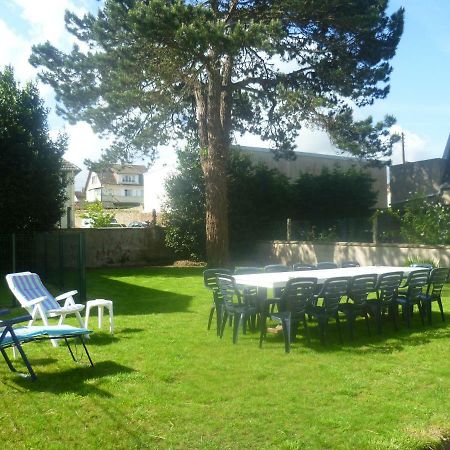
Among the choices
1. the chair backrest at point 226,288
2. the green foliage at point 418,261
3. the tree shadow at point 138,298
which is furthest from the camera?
the green foliage at point 418,261

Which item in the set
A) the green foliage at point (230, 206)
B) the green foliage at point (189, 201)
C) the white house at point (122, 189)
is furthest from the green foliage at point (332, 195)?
the white house at point (122, 189)

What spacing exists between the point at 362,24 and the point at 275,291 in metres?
10.7

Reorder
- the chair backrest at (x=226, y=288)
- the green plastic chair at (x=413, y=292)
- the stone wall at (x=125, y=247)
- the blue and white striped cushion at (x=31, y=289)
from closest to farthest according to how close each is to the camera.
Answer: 1. the chair backrest at (x=226, y=288)
2. the blue and white striped cushion at (x=31, y=289)
3. the green plastic chair at (x=413, y=292)
4. the stone wall at (x=125, y=247)

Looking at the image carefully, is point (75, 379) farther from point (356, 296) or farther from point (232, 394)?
point (356, 296)

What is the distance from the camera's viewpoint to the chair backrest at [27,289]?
8391 millimetres

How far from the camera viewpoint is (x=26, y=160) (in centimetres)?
1700

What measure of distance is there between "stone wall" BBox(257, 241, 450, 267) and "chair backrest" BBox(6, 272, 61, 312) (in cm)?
1113

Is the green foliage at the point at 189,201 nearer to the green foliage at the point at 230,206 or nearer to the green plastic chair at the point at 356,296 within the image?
the green foliage at the point at 230,206

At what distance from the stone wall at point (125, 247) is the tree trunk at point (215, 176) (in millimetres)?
6481

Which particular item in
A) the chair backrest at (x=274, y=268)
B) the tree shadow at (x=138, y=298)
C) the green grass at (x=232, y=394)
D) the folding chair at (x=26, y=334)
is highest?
the chair backrest at (x=274, y=268)

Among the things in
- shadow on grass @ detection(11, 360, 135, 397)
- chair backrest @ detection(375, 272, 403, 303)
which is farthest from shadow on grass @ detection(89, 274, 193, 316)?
shadow on grass @ detection(11, 360, 135, 397)

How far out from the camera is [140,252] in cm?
2531

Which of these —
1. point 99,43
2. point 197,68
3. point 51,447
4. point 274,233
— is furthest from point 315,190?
point 51,447

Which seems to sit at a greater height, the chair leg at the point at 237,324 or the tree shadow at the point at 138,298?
the chair leg at the point at 237,324
